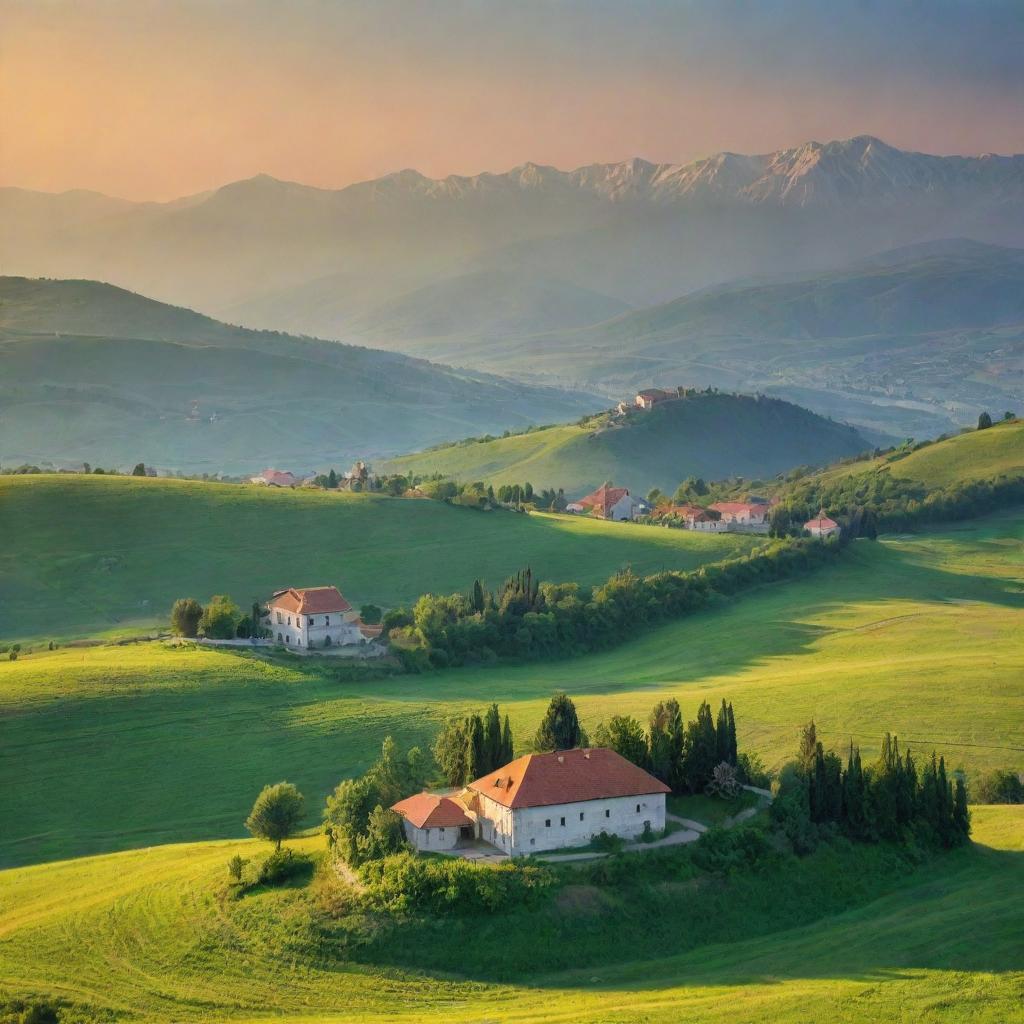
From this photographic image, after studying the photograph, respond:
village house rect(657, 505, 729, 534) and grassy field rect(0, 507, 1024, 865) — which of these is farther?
village house rect(657, 505, 729, 534)

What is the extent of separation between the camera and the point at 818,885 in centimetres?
5466

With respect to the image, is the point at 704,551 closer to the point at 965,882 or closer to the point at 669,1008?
the point at 965,882

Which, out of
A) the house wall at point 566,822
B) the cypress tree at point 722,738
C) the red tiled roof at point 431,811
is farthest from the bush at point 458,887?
the cypress tree at point 722,738

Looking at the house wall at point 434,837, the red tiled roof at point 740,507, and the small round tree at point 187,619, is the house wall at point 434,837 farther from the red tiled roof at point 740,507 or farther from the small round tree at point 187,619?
the red tiled roof at point 740,507

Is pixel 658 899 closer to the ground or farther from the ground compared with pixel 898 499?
closer to the ground

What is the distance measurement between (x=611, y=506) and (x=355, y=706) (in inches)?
3525

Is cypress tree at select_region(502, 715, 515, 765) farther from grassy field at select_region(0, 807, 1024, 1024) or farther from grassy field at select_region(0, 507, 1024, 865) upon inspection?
grassy field at select_region(0, 507, 1024, 865)

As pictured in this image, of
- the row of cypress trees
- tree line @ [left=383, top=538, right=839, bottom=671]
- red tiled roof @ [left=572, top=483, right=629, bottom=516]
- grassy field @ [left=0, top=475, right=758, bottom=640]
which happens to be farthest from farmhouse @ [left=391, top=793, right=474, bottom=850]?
red tiled roof @ [left=572, top=483, right=629, bottom=516]

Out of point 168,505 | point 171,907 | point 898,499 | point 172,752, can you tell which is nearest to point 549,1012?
point 171,907

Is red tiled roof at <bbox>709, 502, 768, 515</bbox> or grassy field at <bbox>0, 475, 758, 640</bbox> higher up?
red tiled roof at <bbox>709, 502, 768, 515</bbox>

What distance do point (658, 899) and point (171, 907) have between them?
56.1 feet

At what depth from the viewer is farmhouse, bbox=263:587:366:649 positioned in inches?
3834

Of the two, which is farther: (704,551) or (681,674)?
(704,551)

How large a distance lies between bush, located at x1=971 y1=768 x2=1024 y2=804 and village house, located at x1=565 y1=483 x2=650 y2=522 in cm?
9671
